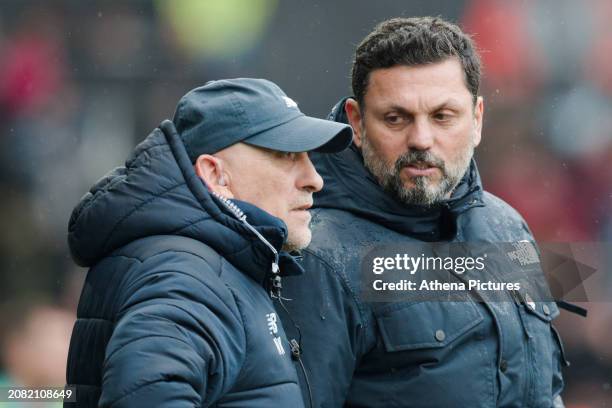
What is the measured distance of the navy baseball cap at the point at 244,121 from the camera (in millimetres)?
2254

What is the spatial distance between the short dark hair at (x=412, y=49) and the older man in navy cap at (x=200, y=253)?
495 mm

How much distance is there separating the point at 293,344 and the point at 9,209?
8.69 ft

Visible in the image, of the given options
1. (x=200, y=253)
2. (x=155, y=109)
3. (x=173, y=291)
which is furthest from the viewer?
(x=155, y=109)

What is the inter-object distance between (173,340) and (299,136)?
0.68m

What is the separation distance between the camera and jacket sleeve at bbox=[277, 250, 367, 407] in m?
2.61

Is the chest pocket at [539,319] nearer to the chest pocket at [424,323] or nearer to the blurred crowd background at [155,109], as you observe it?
the chest pocket at [424,323]

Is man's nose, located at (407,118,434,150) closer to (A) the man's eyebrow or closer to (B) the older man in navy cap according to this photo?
(A) the man's eyebrow

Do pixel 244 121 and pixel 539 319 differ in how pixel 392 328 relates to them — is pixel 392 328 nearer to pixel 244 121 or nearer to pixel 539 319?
pixel 539 319

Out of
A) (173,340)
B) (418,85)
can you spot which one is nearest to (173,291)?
(173,340)

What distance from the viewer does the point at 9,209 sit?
470 cm

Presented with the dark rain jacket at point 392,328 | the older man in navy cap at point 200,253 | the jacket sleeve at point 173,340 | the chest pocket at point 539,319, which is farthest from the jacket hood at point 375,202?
the jacket sleeve at point 173,340

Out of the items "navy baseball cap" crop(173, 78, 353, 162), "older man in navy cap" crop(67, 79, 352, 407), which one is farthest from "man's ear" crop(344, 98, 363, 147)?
"navy baseball cap" crop(173, 78, 353, 162)

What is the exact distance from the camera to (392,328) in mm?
2705

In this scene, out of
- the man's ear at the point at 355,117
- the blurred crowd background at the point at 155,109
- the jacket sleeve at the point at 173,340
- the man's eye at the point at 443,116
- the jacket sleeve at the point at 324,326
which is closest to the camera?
the jacket sleeve at the point at 173,340
